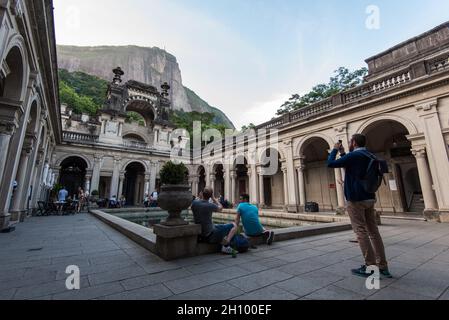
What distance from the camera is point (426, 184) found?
835 centimetres

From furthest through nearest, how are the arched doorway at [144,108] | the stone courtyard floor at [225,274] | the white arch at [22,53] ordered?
the arched doorway at [144,108]
the white arch at [22,53]
the stone courtyard floor at [225,274]

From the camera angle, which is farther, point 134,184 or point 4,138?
point 134,184

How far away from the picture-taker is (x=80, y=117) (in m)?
34.0

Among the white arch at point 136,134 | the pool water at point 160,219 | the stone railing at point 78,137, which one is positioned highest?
the white arch at point 136,134

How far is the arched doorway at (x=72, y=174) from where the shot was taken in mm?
20984

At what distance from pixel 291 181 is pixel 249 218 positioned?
998 centimetres

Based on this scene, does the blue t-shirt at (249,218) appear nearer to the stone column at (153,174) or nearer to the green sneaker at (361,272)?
the green sneaker at (361,272)

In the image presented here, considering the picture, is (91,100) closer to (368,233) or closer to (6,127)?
(6,127)

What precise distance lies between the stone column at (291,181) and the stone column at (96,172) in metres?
17.7

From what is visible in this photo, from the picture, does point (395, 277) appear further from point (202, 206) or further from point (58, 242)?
point (58, 242)

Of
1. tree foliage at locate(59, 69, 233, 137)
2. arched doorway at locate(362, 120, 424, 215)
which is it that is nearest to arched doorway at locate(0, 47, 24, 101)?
arched doorway at locate(362, 120, 424, 215)

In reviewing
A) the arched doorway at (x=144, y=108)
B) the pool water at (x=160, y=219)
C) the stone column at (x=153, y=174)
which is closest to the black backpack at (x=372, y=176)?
the pool water at (x=160, y=219)

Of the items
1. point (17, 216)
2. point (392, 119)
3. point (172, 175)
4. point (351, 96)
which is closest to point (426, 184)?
point (392, 119)
